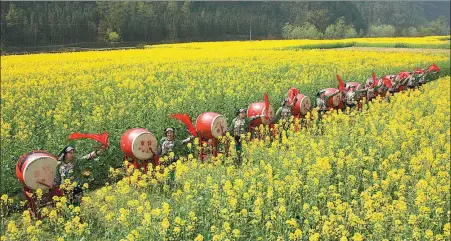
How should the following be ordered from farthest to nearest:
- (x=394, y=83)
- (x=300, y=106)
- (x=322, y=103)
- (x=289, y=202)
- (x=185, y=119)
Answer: (x=394, y=83) < (x=322, y=103) < (x=300, y=106) < (x=185, y=119) < (x=289, y=202)

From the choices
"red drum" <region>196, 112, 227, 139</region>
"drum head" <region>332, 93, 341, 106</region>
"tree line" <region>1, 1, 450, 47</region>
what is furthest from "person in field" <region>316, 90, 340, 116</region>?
"tree line" <region>1, 1, 450, 47</region>

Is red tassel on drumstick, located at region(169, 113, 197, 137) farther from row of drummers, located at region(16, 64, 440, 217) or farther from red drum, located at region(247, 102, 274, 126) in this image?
red drum, located at region(247, 102, 274, 126)

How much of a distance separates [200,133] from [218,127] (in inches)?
17.5

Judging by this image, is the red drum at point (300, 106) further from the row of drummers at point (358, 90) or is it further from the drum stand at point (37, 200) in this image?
the drum stand at point (37, 200)

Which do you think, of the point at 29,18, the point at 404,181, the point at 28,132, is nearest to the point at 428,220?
the point at 404,181

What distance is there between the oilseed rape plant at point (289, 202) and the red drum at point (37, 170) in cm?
45

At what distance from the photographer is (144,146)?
8461mm

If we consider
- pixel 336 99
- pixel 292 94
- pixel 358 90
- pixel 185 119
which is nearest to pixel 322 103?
pixel 336 99

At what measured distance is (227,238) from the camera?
5129 mm

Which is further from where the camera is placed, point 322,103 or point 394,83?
point 394,83

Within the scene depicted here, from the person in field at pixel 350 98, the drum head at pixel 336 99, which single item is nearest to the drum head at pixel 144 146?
the drum head at pixel 336 99

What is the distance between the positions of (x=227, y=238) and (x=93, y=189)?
5.01m

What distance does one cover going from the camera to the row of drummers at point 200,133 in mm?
7129

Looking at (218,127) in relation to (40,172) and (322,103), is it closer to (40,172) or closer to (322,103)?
(40,172)
